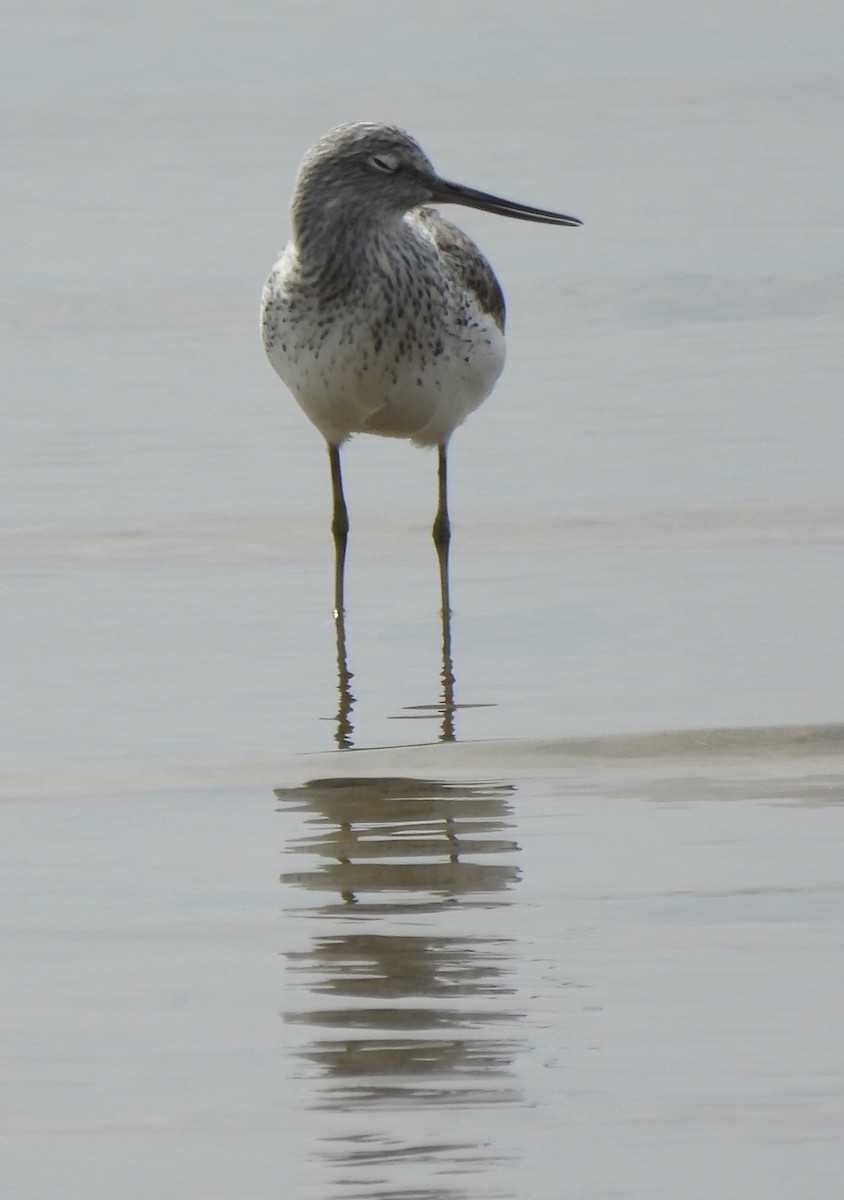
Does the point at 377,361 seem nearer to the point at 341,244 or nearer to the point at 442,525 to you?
the point at 341,244

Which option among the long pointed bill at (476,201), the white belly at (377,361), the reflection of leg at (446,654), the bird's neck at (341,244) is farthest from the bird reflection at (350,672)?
the long pointed bill at (476,201)

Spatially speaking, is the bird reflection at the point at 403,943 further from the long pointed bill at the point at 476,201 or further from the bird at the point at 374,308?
the long pointed bill at the point at 476,201

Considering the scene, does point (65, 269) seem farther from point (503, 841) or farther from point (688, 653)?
point (503, 841)

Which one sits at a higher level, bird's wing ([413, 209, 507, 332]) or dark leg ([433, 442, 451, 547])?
bird's wing ([413, 209, 507, 332])

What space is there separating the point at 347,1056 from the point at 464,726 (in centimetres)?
199

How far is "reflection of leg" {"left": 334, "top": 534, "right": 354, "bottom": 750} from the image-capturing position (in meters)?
5.41

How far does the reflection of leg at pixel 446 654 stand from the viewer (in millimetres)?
5410

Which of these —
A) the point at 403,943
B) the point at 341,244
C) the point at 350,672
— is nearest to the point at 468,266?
the point at 341,244

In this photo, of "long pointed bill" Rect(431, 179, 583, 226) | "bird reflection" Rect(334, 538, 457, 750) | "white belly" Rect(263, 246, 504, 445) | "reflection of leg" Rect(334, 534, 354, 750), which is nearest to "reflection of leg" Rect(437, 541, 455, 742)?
"bird reflection" Rect(334, 538, 457, 750)

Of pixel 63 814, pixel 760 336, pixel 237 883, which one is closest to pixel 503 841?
pixel 237 883

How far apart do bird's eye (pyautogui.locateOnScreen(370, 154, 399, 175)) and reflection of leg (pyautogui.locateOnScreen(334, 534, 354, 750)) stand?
1082 millimetres

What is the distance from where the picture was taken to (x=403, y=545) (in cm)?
740

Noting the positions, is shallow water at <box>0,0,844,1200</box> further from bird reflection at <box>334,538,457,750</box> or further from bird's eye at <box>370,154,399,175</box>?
bird's eye at <box>370,154,399,175</box>

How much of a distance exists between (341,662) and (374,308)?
4.16ft
